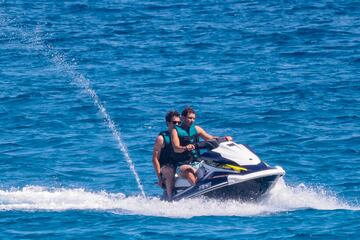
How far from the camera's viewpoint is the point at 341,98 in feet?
75.7

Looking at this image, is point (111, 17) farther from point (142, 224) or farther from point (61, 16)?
point (142, 224)

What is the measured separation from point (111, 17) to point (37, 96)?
34.6ft

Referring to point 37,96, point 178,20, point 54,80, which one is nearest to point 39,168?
point 37,96

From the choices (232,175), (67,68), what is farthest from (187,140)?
(67,68)

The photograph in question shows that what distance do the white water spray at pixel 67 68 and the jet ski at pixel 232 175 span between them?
5.36 ft

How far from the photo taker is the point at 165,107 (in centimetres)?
2280

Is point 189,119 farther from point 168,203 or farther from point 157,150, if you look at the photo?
point 168,203

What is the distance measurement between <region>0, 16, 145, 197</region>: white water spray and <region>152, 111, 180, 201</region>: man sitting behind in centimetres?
99

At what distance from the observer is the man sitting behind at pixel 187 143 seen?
15.2 metres

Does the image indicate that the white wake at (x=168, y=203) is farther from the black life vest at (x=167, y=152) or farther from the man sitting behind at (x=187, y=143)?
the black life vest at (x=167, y=152)

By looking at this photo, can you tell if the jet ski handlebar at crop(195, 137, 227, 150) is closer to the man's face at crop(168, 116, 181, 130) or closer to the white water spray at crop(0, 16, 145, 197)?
the man's face at crop(168, 116, 181, 130)

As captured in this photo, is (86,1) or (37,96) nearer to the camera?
(37,96)

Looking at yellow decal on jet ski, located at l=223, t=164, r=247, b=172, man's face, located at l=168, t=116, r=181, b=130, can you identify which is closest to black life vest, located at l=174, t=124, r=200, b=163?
man's face, located at l=168, t=116, r=181, b=130

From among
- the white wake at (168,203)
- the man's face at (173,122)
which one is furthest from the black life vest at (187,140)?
the white wake at (168,203)
